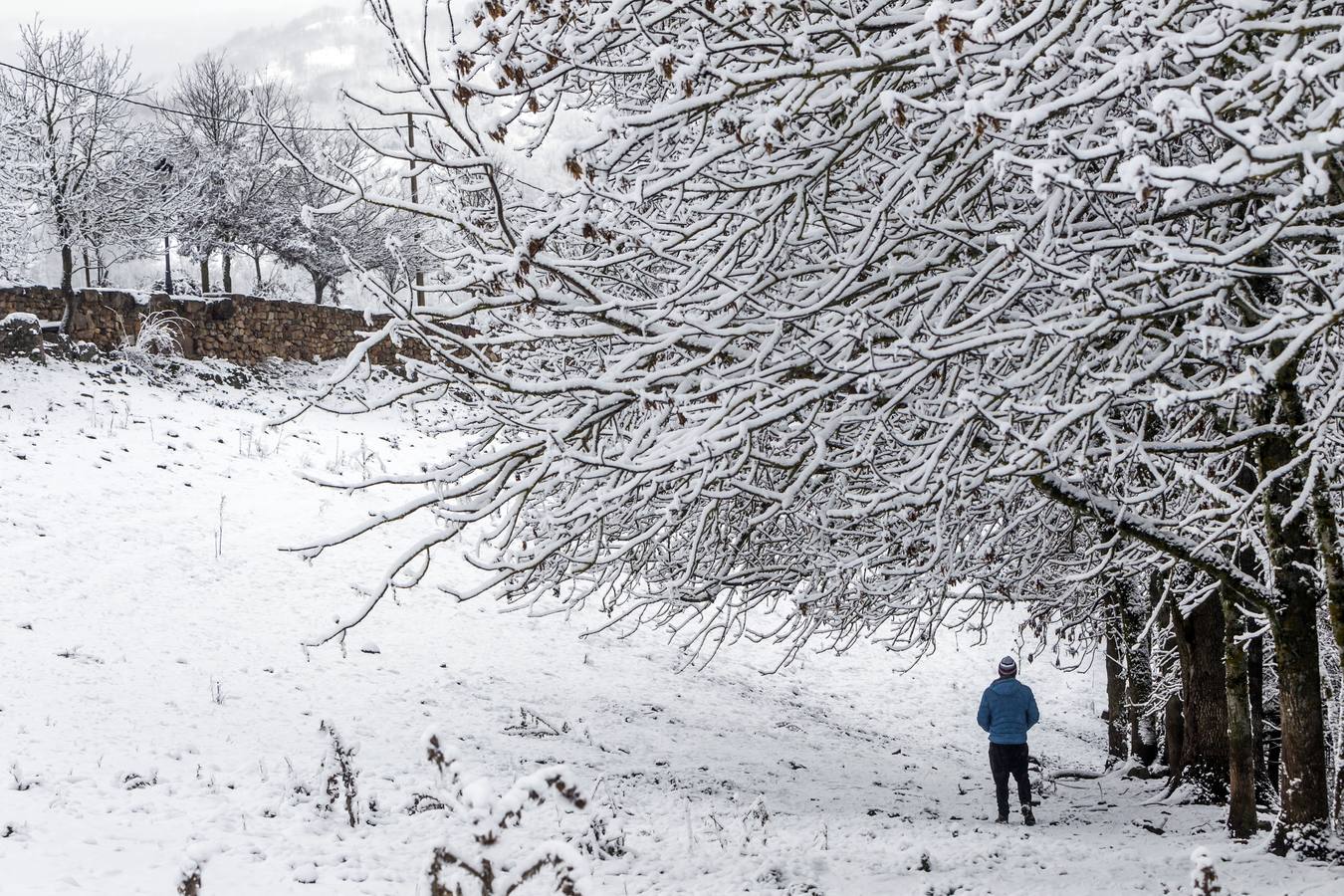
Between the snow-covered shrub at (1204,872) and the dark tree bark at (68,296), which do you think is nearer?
the snow-covered shrub at (1204,872)

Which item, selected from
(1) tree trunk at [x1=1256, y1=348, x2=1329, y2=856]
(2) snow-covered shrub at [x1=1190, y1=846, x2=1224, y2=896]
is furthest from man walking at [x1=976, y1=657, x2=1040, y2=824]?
(2) snow-covered shrub at [x1=1190, y1=846, x2=1224, y2=896]

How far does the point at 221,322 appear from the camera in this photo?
21.8 m

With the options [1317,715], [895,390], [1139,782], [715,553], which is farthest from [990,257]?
[1139,782]

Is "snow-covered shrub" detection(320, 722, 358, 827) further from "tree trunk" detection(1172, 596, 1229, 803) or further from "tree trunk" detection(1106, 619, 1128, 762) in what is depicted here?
"tree trunk" detection(1106, 619, 1128, 762)

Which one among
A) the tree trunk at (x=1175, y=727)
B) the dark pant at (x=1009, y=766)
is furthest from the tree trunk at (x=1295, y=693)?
the tree trunk at (x=1175, y=727)

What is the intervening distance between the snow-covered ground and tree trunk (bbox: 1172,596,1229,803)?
56cm

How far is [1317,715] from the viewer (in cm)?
582

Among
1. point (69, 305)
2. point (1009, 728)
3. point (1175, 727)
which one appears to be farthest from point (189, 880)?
point (69, 305)

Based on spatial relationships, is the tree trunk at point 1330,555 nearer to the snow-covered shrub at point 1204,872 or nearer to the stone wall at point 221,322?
the snow-covered shrub at point 1204,872

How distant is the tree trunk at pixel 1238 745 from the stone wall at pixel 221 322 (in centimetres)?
1432

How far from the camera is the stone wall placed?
1942cm

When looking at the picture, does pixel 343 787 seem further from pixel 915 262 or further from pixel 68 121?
pixel 68 121

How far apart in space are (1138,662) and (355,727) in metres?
8.12

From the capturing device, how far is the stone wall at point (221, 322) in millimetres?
19422
